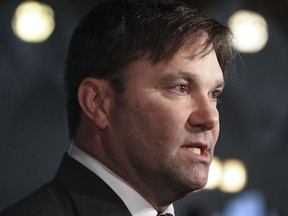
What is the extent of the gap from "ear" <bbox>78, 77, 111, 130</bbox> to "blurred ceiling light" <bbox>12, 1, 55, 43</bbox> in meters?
4.41

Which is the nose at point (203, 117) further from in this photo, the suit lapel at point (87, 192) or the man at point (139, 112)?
the suit lapel at point (87, 192)

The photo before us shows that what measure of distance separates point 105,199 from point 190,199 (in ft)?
24.9

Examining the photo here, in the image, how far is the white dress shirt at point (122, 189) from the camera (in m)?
1.84

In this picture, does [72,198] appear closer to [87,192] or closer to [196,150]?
[87,192]

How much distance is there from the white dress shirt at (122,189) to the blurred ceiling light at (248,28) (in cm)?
477

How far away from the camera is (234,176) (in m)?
8.81

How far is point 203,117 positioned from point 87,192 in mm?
330

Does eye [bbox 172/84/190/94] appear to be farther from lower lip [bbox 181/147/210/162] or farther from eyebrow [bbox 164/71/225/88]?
lower lip [bbox 181/147/210/162]

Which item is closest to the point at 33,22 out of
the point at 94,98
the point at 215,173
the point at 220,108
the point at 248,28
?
the point at 248,28

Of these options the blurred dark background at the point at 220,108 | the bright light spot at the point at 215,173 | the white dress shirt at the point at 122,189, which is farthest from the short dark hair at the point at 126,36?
the bright light spot at the point at 215,173

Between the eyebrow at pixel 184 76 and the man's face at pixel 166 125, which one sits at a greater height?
the eyebrow at pixel 184 76

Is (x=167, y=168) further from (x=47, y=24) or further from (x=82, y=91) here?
(x=47, y=24)

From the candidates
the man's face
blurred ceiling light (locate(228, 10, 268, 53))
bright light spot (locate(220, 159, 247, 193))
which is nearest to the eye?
the man's face

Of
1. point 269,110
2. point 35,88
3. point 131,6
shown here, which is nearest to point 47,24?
point 35,88
